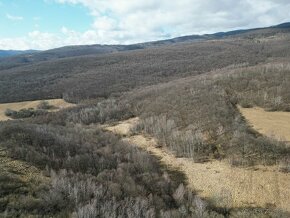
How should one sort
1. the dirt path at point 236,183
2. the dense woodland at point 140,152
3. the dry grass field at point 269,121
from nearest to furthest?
the dense woodland at point 140,152 < the dirt path at point 236,183 < the dry grass field at point 269,121

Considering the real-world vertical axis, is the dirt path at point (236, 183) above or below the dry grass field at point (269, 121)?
below

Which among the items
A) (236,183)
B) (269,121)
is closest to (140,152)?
(236,183)

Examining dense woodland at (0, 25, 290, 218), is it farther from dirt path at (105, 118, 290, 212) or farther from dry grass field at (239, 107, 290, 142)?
dry grass field at (239, 107, 290, 142)

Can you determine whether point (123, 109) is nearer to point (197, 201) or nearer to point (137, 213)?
point (197, 201)

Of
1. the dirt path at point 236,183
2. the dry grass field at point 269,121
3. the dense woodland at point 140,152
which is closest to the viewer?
the dense woodland at point 140,152

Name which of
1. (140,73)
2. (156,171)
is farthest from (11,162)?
(140,73)

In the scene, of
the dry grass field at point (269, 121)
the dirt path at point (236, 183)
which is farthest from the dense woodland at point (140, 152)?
the dry grass field at point (269, 121)

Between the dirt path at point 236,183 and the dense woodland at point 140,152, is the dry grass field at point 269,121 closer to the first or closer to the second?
the dense woodland at point 140,152
